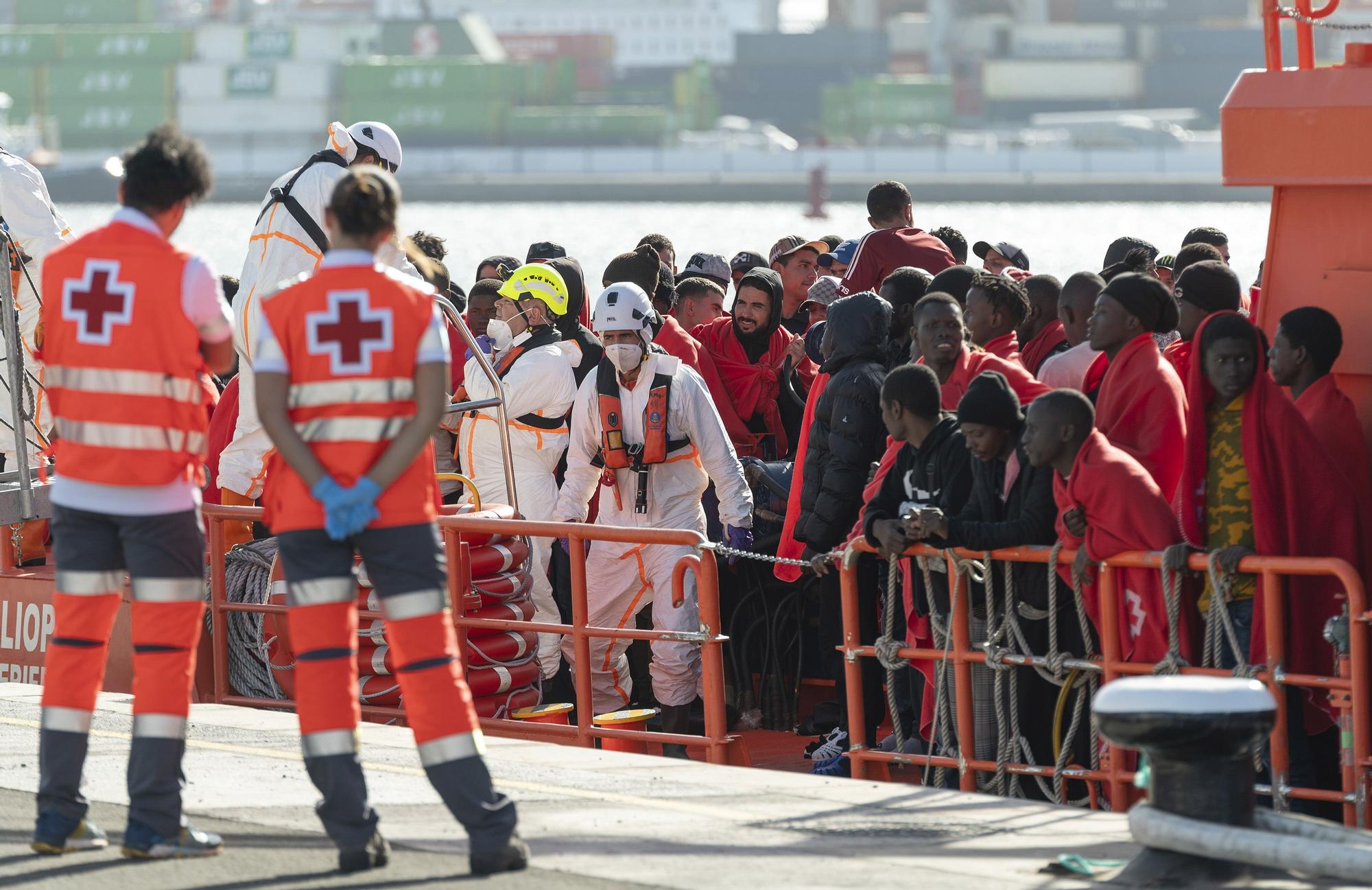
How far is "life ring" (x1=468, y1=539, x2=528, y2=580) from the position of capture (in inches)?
335

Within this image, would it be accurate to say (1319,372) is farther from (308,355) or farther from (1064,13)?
(1064,13)

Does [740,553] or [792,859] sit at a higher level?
[740,553]

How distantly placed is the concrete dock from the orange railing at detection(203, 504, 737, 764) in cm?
79

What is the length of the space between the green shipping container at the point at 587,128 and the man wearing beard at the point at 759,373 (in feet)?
460

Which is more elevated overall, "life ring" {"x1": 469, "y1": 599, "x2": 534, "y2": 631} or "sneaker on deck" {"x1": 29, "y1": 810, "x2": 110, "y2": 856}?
"life ring" {"x1": 469, "y1": 599, "x2": 534, "y2": 631}

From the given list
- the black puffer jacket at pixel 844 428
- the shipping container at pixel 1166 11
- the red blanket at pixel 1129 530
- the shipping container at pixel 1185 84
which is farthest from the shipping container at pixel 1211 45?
the red blanket at pixel 1129 530

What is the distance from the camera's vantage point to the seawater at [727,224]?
315 ft

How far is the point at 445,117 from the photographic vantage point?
15525 centimetres

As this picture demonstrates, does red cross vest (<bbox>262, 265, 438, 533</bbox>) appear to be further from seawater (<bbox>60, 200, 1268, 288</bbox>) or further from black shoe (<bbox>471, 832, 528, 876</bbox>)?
seawater (<bbox>60, 200, 1268, 288</bbox>)

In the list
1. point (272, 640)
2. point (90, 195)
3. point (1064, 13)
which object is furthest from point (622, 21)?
point (272, 640)

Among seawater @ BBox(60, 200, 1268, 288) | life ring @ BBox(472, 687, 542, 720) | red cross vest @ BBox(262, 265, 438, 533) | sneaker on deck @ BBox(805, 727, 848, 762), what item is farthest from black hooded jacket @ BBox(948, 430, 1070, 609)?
seawater @ BBox(60, 200, 1268, 288)

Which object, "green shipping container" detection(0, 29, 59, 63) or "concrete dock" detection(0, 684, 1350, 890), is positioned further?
"green shipping container" detection(0, 29, 59, 63)

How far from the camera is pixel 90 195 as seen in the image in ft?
431

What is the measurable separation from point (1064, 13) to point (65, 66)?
8253 cm
